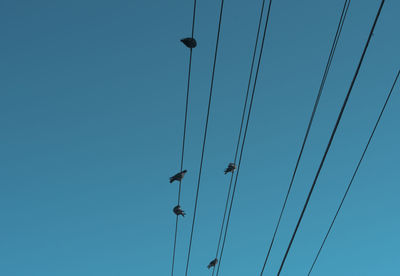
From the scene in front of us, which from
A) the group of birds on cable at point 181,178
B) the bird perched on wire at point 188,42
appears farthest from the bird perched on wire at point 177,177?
the bird perched on wire at point 188,42

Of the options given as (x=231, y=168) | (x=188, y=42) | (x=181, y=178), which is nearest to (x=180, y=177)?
(x=181, y=178)

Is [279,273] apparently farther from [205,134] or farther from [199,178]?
[205,134]

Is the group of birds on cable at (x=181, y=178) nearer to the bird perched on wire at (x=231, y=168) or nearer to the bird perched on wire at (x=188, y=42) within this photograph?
the bird perched on wire at (x=231, y=168)

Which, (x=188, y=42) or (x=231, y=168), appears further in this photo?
(x=231, y=168)

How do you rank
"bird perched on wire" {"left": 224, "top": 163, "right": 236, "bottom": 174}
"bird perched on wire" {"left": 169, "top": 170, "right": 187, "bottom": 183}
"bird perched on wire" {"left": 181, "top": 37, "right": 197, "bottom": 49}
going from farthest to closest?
"bird perched on wire" {"left": 224, "top": 163, "right": 236, "bottom": 174} → "bird perched on wire" {"left": 169, "top": 170, "right": 187, "bottom": 183} → "bird perched on wire" {"left": 181, "top": 37, "right": 197, "bottom": 49}

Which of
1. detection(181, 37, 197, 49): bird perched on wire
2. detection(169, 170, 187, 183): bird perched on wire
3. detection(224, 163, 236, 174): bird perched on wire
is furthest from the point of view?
detection(224, 163, 236, 174): bird perched on wire

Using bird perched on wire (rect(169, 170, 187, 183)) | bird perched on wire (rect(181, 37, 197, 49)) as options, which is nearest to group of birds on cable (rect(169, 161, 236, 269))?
bird perched on wire (rect(169, 170, 187, 183))

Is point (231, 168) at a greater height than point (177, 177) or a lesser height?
greater

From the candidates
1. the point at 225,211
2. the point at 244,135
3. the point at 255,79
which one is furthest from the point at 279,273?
the point at 255,79

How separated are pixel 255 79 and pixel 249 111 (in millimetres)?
564

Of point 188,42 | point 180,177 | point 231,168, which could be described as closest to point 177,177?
point 180,177

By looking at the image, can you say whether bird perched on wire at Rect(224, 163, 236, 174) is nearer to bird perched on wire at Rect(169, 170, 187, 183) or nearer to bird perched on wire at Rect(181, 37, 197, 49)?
bird perched on wire at Rect(169, 170, 187, 183)

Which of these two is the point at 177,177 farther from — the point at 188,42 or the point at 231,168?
the point at 188,42

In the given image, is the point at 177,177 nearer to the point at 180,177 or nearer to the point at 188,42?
the point at 180,177
